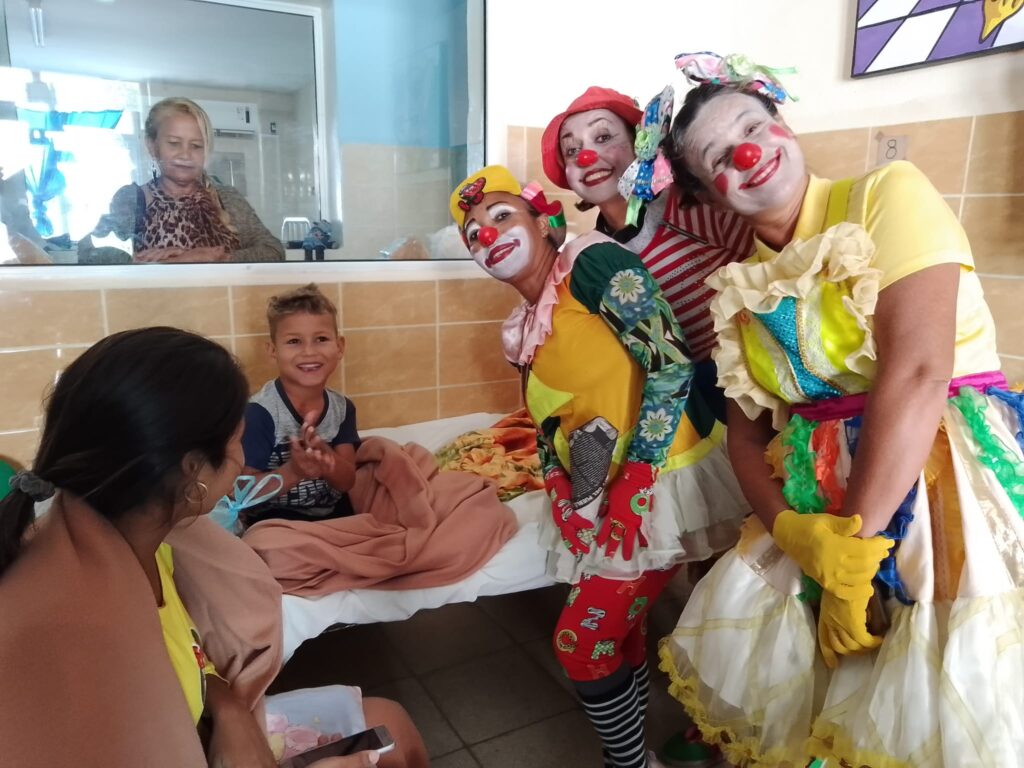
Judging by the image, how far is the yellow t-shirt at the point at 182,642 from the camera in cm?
99

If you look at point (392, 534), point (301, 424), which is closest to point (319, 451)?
point (301, 424)

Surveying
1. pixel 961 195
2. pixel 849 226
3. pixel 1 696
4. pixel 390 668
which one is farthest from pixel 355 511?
pixel 961 195

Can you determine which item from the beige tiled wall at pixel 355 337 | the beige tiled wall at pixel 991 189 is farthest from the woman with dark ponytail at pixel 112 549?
the beige tiled wall at pixel 991 189

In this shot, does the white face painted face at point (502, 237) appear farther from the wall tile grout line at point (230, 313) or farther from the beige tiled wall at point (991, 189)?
the beige tiled wall at point (991, 189)

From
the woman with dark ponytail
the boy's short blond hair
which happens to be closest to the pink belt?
the woman with dark ponytail

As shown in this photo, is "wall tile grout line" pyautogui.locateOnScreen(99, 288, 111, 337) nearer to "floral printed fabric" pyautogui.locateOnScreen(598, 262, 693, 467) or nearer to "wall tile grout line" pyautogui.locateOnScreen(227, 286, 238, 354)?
"wall tile grout line" pyautogui.locateOnScreen(227, 286, 238, 354)

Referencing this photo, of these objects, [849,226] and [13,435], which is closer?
[849,226]

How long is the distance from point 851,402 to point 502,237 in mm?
694

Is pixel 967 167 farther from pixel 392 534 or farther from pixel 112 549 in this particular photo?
pixel 112 549

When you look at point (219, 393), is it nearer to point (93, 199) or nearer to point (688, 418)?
point (688, 418)

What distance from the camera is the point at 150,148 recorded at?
7.50 ft

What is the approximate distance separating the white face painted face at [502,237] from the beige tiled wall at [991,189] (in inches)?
45.7

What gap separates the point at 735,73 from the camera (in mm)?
1107

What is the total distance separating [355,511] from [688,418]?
3.09ft
